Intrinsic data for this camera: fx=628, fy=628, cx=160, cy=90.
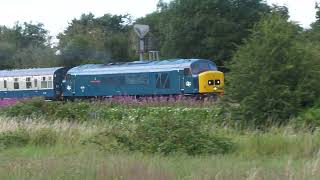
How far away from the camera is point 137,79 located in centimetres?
4138

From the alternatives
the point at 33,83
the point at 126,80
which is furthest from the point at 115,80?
the point at 33,83

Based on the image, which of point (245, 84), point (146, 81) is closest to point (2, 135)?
point (245, 84)

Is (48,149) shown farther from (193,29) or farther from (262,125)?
(193,29)

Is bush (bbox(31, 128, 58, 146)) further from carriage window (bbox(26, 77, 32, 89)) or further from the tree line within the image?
carriage window (bbox(26, 77, 32, 89))

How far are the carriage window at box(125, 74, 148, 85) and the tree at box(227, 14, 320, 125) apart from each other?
2089cm

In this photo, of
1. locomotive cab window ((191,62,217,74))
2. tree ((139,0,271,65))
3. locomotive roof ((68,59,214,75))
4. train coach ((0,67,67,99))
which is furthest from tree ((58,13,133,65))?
locomotive cab window ((191,62,217,74))

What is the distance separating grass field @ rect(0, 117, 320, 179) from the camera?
29.5ft

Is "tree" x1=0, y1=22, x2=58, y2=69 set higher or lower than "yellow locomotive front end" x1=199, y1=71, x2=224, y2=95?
higher

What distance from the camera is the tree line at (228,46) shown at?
1898 cm

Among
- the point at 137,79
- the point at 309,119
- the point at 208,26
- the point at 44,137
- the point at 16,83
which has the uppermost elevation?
the point at 208,26

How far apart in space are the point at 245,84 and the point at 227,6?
54778 millimetres

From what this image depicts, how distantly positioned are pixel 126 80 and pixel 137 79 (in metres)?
1.10

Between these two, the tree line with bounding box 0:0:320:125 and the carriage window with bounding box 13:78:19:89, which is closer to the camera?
the tree line with bounding box 0:0:320:125

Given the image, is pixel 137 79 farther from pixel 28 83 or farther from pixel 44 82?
pixel 28 83
